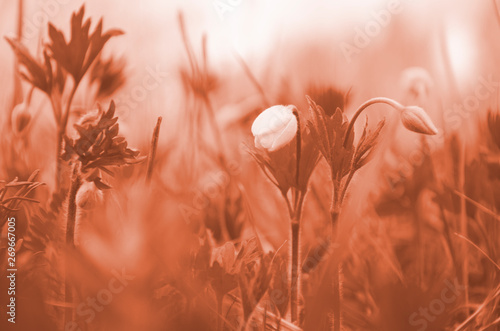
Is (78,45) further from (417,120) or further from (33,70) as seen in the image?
(417,120)

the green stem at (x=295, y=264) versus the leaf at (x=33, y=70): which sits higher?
the leaf at (x=33, y=70)

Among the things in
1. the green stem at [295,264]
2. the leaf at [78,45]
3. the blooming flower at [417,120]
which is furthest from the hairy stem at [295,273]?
the leaf at [78,45]

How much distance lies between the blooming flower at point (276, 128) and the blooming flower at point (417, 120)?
9 cm

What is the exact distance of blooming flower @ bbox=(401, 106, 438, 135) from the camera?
42 centimetres

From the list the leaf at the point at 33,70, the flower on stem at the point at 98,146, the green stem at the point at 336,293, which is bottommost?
the green stem at the point at 336,293

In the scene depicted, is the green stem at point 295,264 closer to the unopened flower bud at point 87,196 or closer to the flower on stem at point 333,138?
the flower on stem at point 333,138

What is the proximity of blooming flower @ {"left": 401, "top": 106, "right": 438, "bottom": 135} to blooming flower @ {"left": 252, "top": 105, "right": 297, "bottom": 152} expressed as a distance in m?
0.09

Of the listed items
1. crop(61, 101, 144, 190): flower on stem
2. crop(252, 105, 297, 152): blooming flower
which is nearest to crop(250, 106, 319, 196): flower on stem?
crop(252, 105, 297, 152): blooming flower

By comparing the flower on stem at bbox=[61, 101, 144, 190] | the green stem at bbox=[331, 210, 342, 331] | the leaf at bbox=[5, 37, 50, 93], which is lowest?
the green stem at bbox=[331, 210, 342, 331]

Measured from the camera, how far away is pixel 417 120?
0.42 meters

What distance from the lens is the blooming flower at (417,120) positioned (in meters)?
0.42

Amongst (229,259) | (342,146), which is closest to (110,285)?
(229,259)

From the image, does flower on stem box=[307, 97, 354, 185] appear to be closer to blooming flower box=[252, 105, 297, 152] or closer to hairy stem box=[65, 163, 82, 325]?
blooming flower box=[252, 105, 297, 152]

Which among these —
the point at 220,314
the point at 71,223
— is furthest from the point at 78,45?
the point at 220,314
